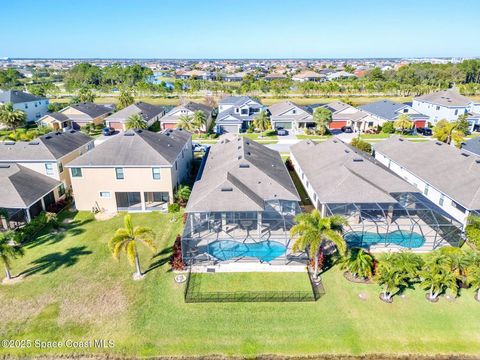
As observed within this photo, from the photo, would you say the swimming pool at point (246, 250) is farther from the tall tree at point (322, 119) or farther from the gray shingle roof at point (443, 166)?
the tall tree at point (322, 119)

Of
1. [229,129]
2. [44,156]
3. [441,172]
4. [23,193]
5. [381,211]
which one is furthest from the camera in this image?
[229,129]

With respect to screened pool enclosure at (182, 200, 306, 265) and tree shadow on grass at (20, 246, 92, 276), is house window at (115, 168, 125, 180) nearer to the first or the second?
tree shadow on grass at (20, 246, 92, 276)

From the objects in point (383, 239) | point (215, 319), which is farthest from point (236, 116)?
point (215, 319)

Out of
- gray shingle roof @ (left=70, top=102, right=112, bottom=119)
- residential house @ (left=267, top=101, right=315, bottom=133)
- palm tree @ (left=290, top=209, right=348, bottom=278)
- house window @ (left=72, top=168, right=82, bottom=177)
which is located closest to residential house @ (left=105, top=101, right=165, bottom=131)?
gray shingle roof @ (left=70, top=102, right=112, bottom=119)

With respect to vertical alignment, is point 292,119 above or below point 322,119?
below

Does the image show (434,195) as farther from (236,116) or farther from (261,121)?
(236,116)
